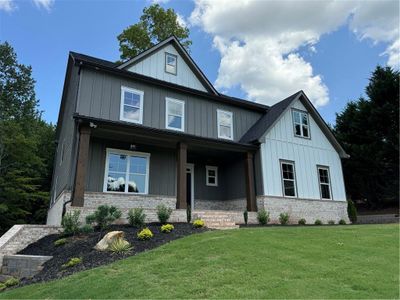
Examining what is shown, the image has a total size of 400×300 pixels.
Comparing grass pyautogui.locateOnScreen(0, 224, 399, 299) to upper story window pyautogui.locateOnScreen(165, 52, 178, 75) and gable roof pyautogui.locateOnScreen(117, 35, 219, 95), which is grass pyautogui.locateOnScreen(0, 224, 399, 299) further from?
gable roof pyautogui.locateOnScreen(117, 35, 219, 95)

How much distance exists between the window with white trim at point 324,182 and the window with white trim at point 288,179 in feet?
6.55

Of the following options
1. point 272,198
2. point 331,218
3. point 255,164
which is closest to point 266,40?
point 255,164

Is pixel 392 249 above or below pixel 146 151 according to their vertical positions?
below

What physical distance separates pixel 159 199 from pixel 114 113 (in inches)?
166

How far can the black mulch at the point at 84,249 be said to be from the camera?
6719 millimetres

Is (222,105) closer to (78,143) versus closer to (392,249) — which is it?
(78,143)

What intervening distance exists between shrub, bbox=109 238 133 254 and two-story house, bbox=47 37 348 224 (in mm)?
3488

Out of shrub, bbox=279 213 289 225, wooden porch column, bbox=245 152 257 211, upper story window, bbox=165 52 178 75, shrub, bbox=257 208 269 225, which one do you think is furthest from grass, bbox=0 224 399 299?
upper story window, bbox=165 52 178 75

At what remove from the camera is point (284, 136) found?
53.1 ft

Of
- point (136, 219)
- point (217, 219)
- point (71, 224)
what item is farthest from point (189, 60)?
point (71, 224)

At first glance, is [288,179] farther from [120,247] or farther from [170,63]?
A: [120,247]

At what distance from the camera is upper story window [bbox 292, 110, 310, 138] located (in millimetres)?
16844

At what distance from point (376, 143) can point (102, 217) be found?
20.4m

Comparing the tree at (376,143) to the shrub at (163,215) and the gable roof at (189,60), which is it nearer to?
the gable roof at (189,60)
